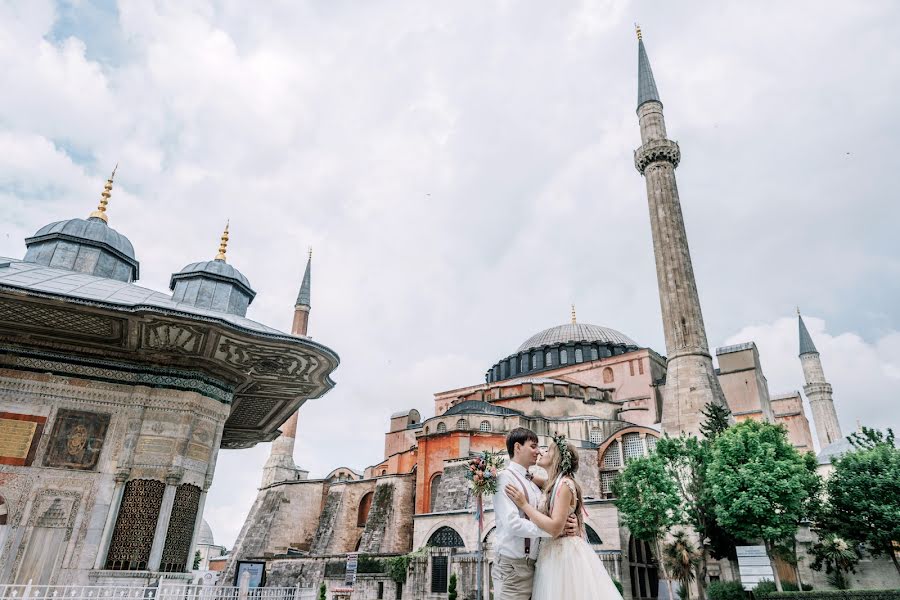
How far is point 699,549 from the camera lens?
18.3m

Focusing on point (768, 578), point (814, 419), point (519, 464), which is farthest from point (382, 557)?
point (814, 419)

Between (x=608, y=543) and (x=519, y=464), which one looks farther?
(x=608, y=543)

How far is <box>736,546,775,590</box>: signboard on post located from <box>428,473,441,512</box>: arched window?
13456mm

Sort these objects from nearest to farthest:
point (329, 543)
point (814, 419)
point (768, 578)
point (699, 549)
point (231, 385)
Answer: point (231, 385) < point (768, 578) < point (699, 549) < point (329, 543) < point (814, 419)

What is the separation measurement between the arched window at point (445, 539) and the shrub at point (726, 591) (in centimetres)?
1027

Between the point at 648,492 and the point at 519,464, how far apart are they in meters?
17.3

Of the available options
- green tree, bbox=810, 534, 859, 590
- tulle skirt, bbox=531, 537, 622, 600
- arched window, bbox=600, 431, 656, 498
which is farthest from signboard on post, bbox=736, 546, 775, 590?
tulle skirt, bbox=531, 537, 622, 600

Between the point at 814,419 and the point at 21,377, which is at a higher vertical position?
the point at 814,419

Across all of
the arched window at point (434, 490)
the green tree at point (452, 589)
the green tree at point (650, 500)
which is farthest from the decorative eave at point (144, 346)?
the arched window at point (434, 490)

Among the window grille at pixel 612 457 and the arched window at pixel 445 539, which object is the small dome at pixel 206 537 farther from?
the window grille at pixel 612 457

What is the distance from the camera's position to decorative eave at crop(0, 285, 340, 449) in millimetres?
9914

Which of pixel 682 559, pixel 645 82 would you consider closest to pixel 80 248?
pixel 682 559

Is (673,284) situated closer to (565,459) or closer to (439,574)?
(439,574)

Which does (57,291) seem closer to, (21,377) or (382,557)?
(21,377)
